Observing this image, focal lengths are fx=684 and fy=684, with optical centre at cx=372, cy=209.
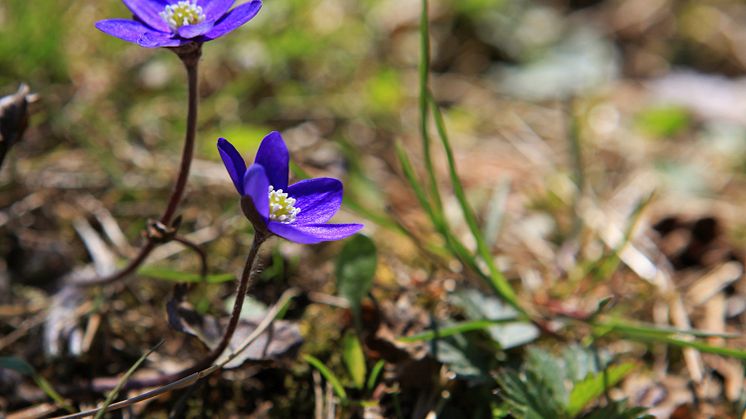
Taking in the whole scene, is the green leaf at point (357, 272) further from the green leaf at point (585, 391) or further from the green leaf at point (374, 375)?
the green leaf at point (585, 391)

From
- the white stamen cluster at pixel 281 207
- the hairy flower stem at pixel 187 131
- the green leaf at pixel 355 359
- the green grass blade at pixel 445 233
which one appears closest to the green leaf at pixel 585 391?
the green grass blade at pixel 445 233

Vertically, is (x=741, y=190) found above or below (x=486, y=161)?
below

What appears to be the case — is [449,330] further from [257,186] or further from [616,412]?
[257,186]

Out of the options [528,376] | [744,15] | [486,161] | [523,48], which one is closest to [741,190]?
[486,161]

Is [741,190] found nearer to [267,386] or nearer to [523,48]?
[523,48]

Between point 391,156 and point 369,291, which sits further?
point 391,156

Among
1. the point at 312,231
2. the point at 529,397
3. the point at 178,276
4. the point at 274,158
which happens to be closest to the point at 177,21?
the point at 274,158
